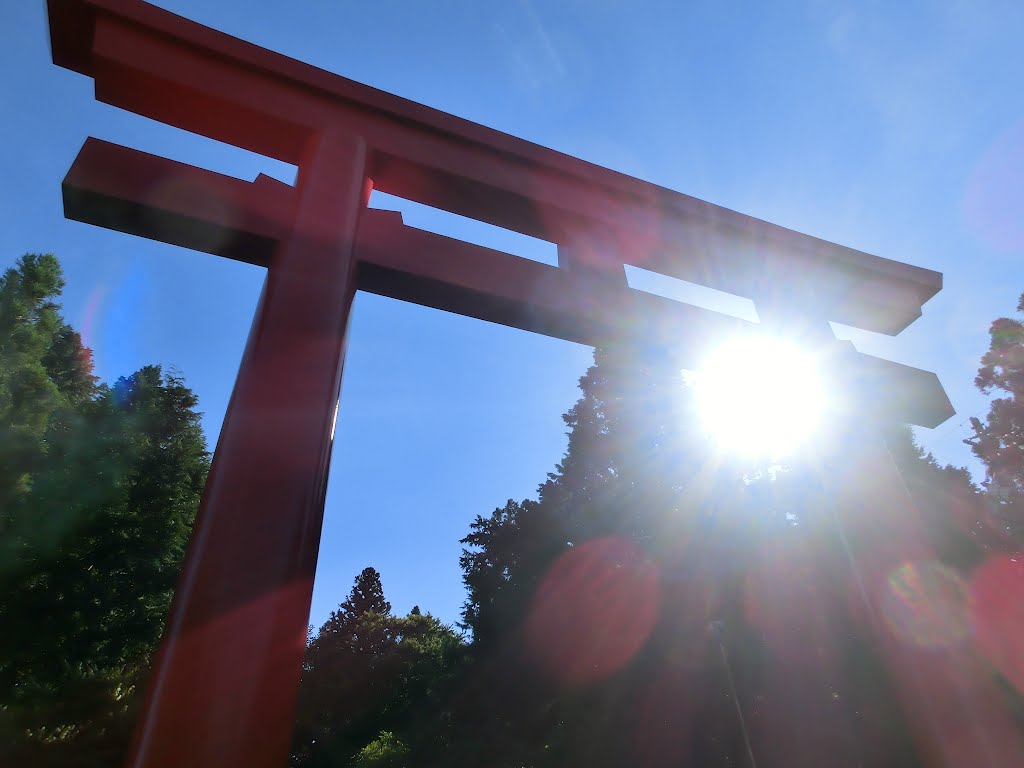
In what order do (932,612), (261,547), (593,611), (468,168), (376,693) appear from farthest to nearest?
(376,693), (593,611), (468,168), (932,612), (261,547)

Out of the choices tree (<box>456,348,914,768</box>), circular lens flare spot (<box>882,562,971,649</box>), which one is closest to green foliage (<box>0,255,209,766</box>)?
tree (<box>456,348,914,768</box>)

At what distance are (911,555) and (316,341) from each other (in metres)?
2.05

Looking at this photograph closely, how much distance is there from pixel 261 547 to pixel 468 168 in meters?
1.61

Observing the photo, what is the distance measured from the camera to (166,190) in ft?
5.17

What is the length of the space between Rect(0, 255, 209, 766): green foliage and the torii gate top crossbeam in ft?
40.0

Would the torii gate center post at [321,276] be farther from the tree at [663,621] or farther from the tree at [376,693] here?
the tree at [376,693]

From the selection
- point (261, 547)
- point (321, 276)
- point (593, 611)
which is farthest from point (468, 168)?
point (593, 611)

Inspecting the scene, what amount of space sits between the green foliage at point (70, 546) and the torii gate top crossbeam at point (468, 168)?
12187mm

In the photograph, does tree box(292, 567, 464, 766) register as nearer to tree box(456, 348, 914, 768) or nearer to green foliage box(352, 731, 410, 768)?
green foliage box(352, 731, 410, 768)

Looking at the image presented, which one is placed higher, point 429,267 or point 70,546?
point 70,546

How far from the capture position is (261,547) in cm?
112

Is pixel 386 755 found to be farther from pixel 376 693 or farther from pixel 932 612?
pixel 932 612

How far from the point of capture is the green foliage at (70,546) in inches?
406

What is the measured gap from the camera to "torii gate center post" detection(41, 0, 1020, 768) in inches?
41.3
